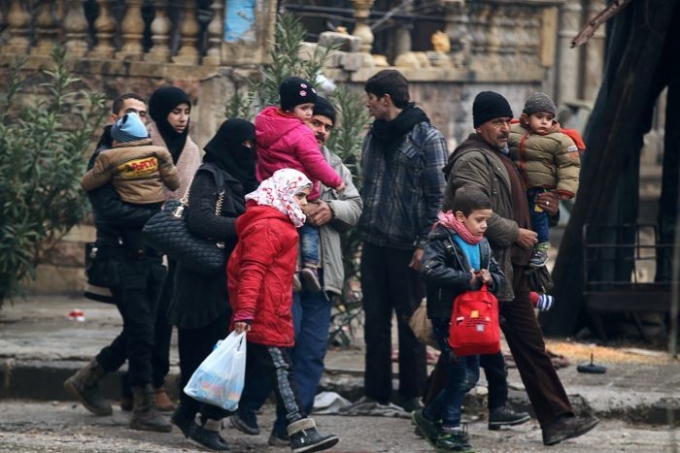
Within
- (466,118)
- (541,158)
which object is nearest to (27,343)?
(541,158)

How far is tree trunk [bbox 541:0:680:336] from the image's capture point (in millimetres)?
10672

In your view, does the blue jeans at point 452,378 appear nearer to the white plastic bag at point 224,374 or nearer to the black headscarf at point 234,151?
the white plastic bag at point 224,374

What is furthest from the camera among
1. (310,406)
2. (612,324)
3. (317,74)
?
(612,324)

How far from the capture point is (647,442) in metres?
9.26

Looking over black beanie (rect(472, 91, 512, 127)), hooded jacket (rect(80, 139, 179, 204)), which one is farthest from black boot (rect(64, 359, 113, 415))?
black beanie (rect(472, 91, 512, 127))

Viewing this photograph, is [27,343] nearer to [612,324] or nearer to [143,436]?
[143,436]

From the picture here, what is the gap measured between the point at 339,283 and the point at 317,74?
173 cm

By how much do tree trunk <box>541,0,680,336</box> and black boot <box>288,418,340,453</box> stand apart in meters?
3.15

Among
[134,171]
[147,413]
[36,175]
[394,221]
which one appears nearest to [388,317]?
[394,221]

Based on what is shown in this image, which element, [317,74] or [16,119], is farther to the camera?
[16,119]

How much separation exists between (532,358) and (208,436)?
169 centimetres

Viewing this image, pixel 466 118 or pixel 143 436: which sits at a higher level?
pixel 466 118

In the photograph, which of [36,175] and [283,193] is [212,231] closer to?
[283,193]

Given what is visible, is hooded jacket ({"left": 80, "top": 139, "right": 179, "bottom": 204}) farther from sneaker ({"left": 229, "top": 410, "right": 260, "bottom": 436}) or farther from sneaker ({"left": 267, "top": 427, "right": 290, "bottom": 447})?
sneaker ({"left": 267, "top": 427, "right": 290, "bottom": 447})
